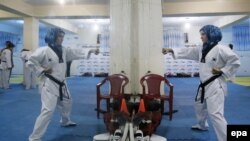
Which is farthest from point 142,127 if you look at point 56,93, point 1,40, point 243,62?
point 243,62

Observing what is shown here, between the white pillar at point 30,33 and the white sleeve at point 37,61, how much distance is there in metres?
4.54

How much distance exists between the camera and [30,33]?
23.5 feet

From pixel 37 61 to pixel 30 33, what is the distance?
4938 mm

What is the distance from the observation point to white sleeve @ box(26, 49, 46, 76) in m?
2.66

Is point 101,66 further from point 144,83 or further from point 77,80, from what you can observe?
point 144,83

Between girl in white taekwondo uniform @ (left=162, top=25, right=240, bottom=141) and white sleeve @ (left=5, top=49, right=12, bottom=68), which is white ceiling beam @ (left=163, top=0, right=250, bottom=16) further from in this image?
white sleeve @ (left=5, top=49, right=12, bottom=68)

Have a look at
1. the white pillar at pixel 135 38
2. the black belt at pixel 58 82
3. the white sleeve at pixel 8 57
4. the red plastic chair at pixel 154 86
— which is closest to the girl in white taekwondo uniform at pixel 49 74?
the black belt at pixel 58 82

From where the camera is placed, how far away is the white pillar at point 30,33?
688cm

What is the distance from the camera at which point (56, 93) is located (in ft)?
8.94

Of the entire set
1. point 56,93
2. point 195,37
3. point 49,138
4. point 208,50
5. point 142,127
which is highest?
point 195,37

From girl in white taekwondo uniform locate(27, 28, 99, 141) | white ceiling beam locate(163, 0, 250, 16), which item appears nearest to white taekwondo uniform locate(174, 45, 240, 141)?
girl in white taekwondo uniform locate(27, 28, 99, 141)

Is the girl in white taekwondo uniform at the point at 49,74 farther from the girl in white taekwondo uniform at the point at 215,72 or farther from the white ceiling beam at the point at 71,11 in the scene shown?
the white ceiling beam at the point at 71,11

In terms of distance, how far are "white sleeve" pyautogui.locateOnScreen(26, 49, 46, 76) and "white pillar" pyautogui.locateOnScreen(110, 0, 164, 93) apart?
0.82m

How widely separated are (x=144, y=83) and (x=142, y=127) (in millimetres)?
772
